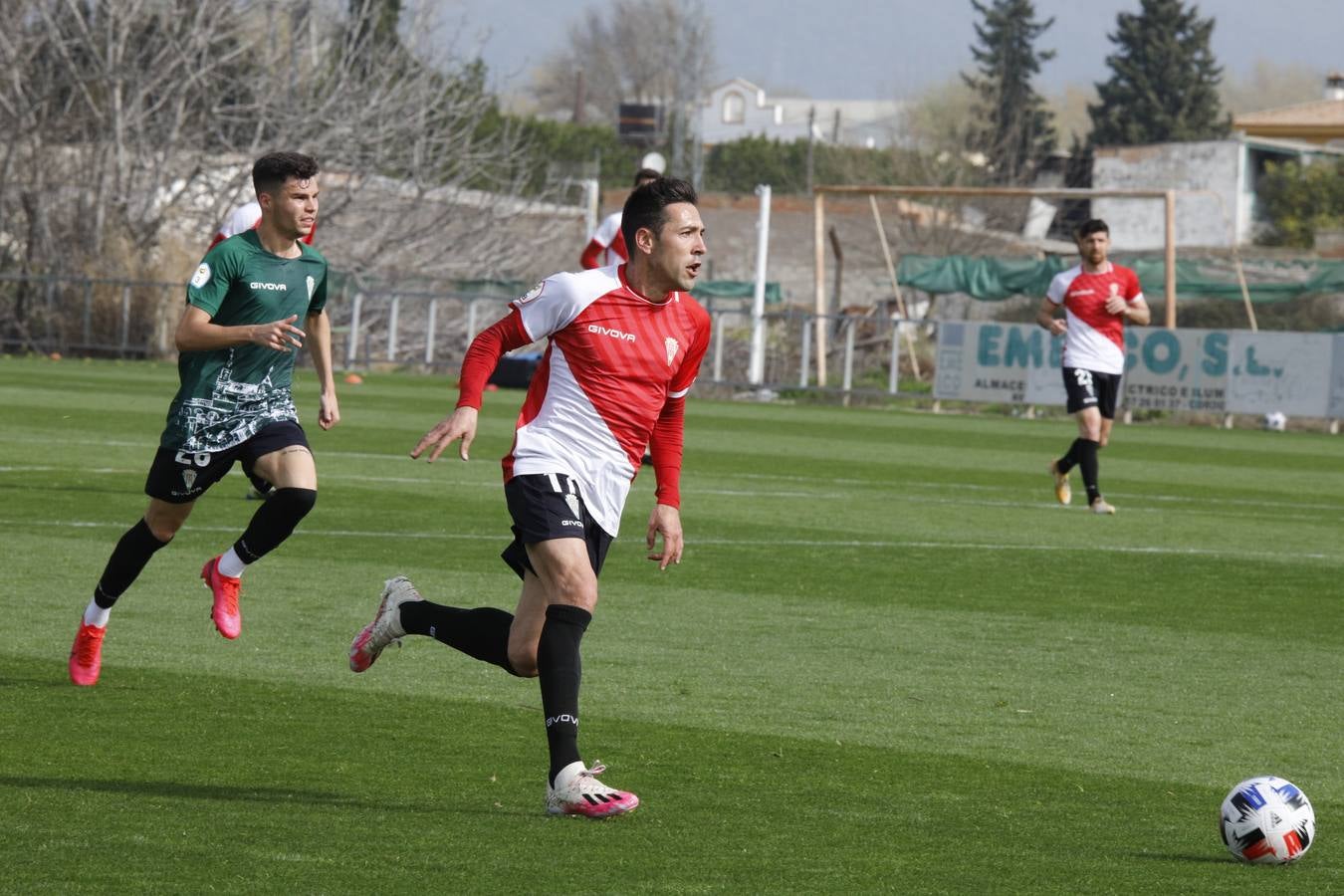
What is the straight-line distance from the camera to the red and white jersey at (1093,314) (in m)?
15.3

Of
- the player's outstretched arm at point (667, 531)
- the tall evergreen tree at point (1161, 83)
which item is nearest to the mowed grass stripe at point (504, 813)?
the player's outstretched arm at point (667, 531)

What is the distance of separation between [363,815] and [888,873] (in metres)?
1.37

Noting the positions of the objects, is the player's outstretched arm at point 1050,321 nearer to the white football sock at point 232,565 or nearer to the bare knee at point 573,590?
the white football sock at point 232,565

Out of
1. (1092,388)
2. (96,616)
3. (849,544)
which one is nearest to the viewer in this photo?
(96,616)

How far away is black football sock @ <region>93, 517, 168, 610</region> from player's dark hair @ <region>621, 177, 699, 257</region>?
2544 millimetres

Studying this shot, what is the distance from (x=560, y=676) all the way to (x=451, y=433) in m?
0.72

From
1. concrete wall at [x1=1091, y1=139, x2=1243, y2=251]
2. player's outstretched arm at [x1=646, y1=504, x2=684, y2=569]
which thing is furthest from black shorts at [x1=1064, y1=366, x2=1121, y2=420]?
concrete wall at [x1=1091, y1=139, x2=1243, y2=251]

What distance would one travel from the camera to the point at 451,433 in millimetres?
5242

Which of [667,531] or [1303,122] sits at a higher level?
[1303,122]

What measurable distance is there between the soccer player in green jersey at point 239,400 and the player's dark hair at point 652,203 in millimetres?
1868

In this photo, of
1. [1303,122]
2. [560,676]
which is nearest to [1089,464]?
[560,676]

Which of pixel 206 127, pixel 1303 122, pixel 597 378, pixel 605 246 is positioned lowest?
pixel 597 378

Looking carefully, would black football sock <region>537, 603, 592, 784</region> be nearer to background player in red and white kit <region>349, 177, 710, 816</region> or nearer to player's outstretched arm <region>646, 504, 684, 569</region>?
background player in red and white kit <region>349, 177, 710, 816</region>

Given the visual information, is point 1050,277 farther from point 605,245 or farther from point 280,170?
point 280,170
